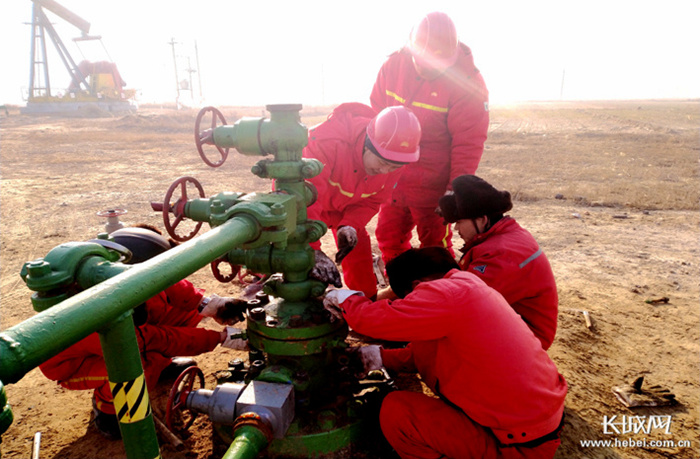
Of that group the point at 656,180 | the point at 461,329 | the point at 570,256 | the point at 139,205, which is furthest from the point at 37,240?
the point at 656,180

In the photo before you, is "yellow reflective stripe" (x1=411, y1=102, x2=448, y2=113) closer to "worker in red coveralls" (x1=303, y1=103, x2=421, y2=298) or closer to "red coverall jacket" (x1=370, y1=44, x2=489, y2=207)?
"red coverall jacket" (x1=370, y1=44, x2=489, y2=207)

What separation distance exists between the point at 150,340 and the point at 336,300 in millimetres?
1141

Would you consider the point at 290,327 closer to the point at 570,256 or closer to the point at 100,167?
the point at 570,256

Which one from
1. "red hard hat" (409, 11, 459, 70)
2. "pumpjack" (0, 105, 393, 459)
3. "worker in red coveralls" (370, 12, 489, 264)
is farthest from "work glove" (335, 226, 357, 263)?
"red hard hat" (409, 11, 459, 70)

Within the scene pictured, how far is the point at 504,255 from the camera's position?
2504 mm

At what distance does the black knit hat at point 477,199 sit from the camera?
8.95 ft

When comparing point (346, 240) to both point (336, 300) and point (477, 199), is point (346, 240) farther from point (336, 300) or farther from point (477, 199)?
point (477, 199)

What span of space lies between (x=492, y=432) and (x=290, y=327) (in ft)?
3.49

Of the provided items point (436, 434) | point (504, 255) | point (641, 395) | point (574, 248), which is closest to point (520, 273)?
point (504, 255)

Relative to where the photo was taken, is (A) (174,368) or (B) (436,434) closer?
(B) (436,434)

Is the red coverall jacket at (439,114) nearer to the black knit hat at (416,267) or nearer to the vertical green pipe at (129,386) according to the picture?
the black knit hat at (416,267)

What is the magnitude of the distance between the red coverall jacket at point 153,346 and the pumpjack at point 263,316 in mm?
353

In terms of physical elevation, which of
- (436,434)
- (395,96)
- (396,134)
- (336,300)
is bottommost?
(436,434)

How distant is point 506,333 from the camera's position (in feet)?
6.56
